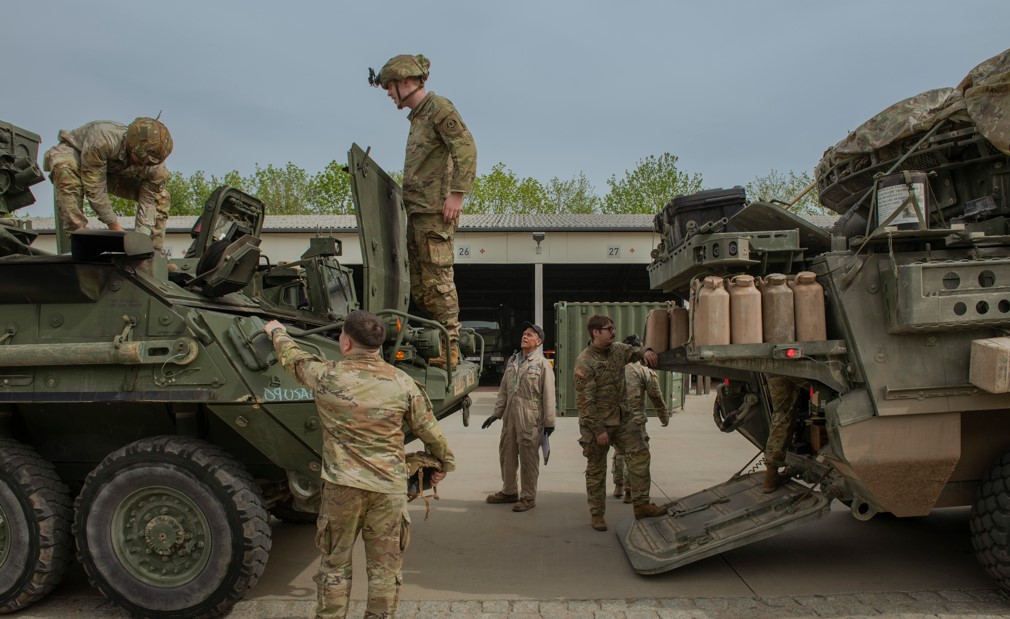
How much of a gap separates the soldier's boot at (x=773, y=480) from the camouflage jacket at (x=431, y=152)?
2.95m

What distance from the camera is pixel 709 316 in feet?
14.0

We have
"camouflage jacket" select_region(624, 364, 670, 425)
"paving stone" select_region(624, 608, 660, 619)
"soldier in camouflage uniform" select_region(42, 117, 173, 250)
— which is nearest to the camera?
"paving stone" select_region(624, 608, 660, 619)

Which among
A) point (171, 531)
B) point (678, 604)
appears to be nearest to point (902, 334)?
point (678, 604)

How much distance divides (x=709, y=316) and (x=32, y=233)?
446cm

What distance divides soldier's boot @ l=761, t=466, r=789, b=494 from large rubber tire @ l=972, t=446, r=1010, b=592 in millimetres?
1207

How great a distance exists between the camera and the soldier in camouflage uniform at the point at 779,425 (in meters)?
5.26

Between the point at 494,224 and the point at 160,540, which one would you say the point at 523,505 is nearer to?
the point at 160,540

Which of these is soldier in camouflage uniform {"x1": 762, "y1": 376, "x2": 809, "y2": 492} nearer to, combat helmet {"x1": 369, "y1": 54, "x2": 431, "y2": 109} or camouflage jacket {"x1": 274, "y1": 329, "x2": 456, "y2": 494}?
camouflage jacket {"x1": 274, "y1": 329, "x2": 456, "y2": 494}

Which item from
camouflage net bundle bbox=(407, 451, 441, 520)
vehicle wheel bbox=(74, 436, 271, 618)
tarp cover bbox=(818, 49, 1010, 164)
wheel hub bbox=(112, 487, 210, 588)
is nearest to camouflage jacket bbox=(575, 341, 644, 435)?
camouflage net bundle bbox=(407, 451, 441, 520)

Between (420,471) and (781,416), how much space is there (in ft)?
9.33

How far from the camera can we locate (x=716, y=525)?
4746 mm

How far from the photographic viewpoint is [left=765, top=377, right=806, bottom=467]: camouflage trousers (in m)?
5.27

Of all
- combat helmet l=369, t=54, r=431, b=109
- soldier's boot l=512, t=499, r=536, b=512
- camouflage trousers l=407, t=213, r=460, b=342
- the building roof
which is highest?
the building roof

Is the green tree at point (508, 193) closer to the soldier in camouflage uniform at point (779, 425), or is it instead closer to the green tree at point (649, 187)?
the green tree at point (649, 187)
